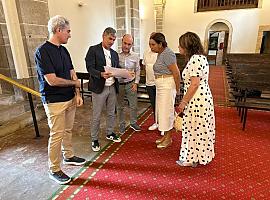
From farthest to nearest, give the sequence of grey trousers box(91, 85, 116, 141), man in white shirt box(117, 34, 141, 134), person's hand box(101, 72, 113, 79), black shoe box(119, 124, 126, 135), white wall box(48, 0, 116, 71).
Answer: white wall box(48, 0, 116, 71)
black shoe box(119, 124, 126, 135)
man in white shirt box(117, 34, 141, 134)
grey trousers box(91, 85, 116, 141)
person's hand box(101, 72, 113, 79)

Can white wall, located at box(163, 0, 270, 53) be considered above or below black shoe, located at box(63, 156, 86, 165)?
above

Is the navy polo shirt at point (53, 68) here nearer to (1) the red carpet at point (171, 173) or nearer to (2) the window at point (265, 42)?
(1) the red carpet at point (171, 173)

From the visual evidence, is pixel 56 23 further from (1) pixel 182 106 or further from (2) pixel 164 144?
(2) pixel 164 144

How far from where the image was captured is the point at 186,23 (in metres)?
12.0

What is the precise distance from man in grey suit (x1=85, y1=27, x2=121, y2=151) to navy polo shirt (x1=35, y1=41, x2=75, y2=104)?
0.45 m

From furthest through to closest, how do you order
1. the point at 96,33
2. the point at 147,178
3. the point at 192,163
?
the point at 96,33 → the point at 192,163 → the point at 147,178

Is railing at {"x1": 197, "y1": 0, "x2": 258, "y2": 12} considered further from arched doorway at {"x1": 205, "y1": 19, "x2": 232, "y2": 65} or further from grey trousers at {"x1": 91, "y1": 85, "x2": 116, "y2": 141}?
grey trousers at {"x1": 91, "y1": 85, "x2": 116, "y2": 141}

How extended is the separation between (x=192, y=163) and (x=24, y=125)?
274 cm

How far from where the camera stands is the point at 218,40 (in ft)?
41.0

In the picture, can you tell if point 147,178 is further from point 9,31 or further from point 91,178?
point 9,31

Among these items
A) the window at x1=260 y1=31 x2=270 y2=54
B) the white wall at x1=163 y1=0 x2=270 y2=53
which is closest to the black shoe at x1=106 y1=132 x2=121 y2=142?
the white wall at x1=163 y1=0 x2=270 y2=53

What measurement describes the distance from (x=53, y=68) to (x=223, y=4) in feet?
40.5

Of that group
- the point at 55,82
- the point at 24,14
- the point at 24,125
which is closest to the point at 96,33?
the point at 24,14

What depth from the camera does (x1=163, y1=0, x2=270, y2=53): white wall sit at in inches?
426
